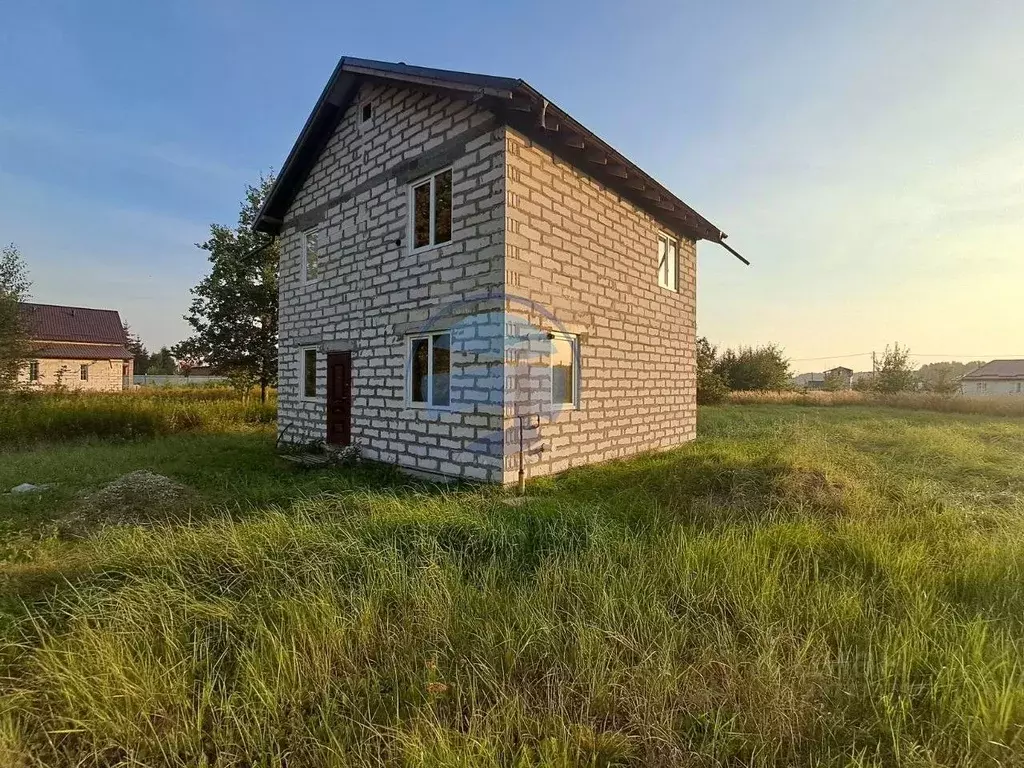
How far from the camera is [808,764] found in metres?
2.15

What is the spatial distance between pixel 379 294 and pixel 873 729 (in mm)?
8488

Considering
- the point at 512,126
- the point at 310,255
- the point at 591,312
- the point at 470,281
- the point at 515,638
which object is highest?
the point at 512,126

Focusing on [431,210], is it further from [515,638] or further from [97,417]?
[97,417]

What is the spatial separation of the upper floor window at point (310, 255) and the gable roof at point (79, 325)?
3603 centimetres

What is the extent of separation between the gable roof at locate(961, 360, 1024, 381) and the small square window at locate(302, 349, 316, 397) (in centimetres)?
6786

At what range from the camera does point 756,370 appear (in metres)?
33.4

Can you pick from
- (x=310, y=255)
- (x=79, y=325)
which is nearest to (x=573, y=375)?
(x=310, y=255)

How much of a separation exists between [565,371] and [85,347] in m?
43.1

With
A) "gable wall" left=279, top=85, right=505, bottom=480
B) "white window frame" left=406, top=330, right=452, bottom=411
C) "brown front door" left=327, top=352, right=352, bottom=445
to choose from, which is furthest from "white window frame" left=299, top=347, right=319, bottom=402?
"white window frame" left=406, top=330, right=452, bottom=411

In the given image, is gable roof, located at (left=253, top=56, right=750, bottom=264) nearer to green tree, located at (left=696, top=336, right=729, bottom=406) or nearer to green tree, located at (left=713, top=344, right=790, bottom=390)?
green tree, located at (left=696, top=336, right=729, bottom=406)

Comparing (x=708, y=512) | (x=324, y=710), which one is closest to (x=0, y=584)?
(x=324, y=710)

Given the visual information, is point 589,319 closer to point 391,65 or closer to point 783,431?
point 391,65

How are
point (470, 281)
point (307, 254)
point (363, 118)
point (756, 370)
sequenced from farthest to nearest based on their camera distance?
point (756, 370) → point (307, 254) → point (363, 118) → point (470, 281)

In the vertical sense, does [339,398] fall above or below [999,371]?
below
